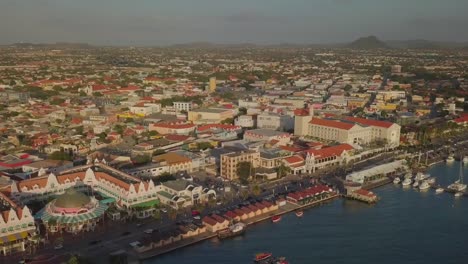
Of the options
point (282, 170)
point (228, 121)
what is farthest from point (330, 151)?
point (228, 121)

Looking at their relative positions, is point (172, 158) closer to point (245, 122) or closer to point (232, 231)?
point (232, 231)

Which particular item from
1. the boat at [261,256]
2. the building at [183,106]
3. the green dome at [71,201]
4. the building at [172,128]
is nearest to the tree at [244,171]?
the boat at [261,256]

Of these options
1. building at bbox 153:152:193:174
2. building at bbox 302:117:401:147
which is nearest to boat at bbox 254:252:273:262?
building at bbox 153:152:193:174

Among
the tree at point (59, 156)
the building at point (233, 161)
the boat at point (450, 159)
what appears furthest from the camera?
the boat at point (450, 159)

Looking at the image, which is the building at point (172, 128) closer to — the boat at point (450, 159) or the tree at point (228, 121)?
the tree at point (228, 121)

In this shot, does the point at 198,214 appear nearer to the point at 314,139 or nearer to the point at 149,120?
the point at 314,139

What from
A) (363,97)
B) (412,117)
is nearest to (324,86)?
(363,97)
